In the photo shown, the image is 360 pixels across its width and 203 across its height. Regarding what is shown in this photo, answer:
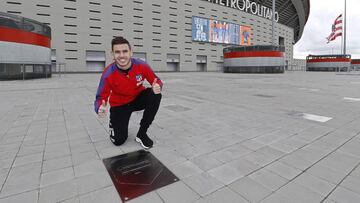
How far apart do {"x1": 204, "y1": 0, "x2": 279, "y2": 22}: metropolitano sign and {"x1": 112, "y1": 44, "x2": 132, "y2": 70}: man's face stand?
47.3 metres

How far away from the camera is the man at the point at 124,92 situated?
2689 mm

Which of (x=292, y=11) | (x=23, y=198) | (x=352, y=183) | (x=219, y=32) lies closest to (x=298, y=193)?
(x=352, y=183)

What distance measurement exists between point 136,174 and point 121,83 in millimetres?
1322

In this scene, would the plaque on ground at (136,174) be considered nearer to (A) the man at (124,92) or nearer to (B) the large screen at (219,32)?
(A) the man at (124,92)

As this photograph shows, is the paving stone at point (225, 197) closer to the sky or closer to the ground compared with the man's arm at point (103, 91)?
closer to the ground

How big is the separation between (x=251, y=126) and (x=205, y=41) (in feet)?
138

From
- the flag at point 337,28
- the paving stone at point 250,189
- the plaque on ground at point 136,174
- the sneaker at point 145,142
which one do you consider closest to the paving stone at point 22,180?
the plaque on ground at point 136,174

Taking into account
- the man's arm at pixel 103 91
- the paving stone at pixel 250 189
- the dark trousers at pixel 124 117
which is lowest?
the paving stone at pixel 250 189

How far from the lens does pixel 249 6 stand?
50.2 metres

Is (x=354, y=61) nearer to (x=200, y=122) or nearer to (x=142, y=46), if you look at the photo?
(x=142, y=46)

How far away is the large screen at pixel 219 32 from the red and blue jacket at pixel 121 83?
40704 mm

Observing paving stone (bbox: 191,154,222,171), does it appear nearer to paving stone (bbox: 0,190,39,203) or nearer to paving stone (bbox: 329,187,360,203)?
paving stone (bbox: 329,187,360,203)

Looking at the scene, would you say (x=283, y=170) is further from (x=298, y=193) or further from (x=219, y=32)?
(x=219, y=32)

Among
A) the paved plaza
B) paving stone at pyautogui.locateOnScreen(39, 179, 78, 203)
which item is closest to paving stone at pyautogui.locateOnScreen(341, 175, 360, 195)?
the paved plaza
